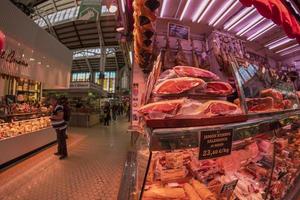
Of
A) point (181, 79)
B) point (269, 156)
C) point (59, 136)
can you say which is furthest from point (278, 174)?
point (59, 136)

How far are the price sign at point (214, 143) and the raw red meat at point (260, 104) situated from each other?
0.71m

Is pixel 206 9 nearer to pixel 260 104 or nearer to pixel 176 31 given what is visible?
pixel 176 31

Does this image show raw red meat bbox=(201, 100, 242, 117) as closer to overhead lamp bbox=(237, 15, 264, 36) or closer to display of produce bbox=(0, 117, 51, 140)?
overhead lamp bbox=(237, 15, 264, 36)

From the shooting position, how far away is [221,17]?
283 cm

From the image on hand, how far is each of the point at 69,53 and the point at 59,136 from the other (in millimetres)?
6212

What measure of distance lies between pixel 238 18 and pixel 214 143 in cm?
260

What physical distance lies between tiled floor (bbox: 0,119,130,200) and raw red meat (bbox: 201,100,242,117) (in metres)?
2.82

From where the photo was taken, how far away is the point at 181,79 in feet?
3.61

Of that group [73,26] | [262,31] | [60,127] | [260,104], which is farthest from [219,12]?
[73,26]

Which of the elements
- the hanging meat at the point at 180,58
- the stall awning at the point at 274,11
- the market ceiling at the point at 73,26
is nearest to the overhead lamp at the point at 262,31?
the stall awning at the point at 274,11

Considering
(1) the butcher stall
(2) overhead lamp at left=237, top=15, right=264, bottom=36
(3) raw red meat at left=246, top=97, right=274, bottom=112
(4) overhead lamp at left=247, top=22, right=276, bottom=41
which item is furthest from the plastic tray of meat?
(4) overhead lamp at left=247, top=22, right=276, bottom=41

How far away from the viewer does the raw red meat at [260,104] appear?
4.97ft

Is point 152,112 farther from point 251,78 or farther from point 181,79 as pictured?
point 251,78

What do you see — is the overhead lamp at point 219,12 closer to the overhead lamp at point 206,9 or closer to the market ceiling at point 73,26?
the overhead lamp at point 206,9
